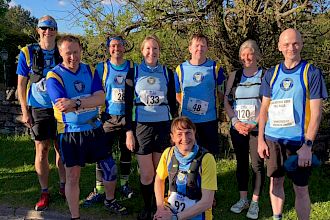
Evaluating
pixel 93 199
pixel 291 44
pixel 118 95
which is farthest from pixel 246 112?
pixel 93 199

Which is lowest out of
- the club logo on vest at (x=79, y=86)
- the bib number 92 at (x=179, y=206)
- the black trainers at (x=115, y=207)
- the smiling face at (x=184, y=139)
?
the black trainers at (x=115, y=207)

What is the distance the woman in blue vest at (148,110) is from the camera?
3.95 meters

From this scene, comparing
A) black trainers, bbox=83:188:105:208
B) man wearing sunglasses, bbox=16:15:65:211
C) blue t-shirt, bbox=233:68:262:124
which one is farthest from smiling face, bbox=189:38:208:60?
black trainers, bbox=83:188:105:208

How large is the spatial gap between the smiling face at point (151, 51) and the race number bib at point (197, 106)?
2.02ft

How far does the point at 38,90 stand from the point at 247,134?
2.36 metres

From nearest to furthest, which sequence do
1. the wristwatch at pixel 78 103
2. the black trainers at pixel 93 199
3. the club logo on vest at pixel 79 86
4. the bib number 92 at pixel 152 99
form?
the wristwatch at pixel 78 103 → the club logo on vest at pixel 79 86 → the bib number 92 at pixel 152 99 → the black trainers at pixel 93 199

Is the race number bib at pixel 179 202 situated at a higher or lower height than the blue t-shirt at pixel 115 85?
lower

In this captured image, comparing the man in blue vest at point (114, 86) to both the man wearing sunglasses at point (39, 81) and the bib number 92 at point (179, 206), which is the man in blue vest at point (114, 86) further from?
the bib number 92 at point (179, 206)

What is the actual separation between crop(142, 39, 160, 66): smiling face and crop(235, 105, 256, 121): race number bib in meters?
1.05

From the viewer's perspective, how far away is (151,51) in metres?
3.97

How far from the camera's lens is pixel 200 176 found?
307 cm

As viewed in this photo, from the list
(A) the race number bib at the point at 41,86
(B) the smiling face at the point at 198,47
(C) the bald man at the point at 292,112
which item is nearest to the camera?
(C) the bald man at the point at 292,112

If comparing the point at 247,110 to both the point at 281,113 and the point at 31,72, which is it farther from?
the point at 31,72

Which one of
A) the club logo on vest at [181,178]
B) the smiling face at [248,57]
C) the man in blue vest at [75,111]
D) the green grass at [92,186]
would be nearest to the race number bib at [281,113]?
the smiling face at [248,57]
